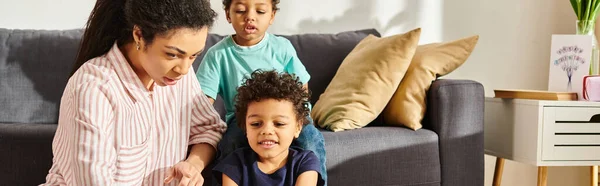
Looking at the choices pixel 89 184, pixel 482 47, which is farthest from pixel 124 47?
pixel 482 47

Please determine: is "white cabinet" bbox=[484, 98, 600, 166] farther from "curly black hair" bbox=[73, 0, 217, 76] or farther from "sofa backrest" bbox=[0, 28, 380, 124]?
"curly black hair" bbox=[73, 0, 217, 76]

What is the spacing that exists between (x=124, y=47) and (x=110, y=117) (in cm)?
18

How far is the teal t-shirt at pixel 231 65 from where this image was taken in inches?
89.2

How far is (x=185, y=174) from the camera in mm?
1700

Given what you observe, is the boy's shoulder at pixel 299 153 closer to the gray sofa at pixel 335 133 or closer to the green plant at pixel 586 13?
the gray sofa at pixel 335 133

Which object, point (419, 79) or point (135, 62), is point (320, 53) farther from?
point (135, 62)

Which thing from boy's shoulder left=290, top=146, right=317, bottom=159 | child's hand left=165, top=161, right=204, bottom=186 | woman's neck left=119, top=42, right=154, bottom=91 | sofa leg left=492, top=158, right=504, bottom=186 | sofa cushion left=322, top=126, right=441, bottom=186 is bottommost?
sofa leg left=492, top=158, right=504, bottom=186

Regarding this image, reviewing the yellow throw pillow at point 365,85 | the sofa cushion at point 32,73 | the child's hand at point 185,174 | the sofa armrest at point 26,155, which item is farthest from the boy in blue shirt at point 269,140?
the sofa cushion at point 32,73

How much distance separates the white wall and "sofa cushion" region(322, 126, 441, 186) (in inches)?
37.0

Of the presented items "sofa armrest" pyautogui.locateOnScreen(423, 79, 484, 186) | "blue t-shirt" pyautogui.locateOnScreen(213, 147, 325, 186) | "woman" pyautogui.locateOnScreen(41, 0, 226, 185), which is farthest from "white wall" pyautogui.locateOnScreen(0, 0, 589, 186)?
"woman" pyautogui.locateOnScreen(41, 0, 226, 185)

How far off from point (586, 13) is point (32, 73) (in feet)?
7.34

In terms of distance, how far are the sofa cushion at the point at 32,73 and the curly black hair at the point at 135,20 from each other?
4.16 ft

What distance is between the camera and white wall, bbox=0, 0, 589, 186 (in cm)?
348

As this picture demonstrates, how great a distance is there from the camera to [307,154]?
2078 mm
